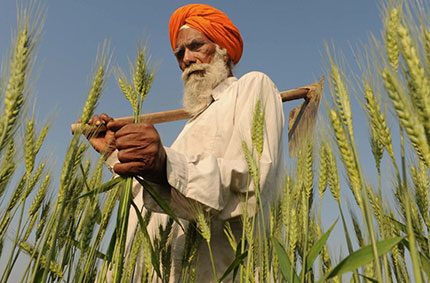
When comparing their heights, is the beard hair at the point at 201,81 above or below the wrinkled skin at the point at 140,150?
above

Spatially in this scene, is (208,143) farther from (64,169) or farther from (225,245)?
(64,169)

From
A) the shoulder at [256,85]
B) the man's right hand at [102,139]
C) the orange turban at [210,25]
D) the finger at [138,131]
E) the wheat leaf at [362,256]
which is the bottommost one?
the wheat leaf at [362,256]

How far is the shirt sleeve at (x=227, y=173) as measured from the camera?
4.16ft

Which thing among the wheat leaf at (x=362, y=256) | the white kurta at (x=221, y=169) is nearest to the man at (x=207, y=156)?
the white kurta at (x=221, y=169)

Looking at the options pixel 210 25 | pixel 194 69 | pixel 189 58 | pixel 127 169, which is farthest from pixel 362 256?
pixel 210 25

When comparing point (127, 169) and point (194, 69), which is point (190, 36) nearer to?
point (194, 69)

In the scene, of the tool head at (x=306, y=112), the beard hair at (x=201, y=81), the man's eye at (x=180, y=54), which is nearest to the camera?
the beard hair at (x=201, y=81)

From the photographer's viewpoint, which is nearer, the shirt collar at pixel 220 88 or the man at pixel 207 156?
the man at pixel 207 156

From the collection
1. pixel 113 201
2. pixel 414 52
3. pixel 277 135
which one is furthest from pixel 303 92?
pixel 414 52

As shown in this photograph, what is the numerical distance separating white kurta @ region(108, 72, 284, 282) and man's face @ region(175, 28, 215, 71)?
660 mm

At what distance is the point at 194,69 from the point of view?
242cm

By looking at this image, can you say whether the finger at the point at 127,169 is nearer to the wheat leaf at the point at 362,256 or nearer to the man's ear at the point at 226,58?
the wheat leaf at the point at 362,256

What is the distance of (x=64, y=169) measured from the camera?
0.87 m

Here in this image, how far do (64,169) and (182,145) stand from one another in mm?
984
